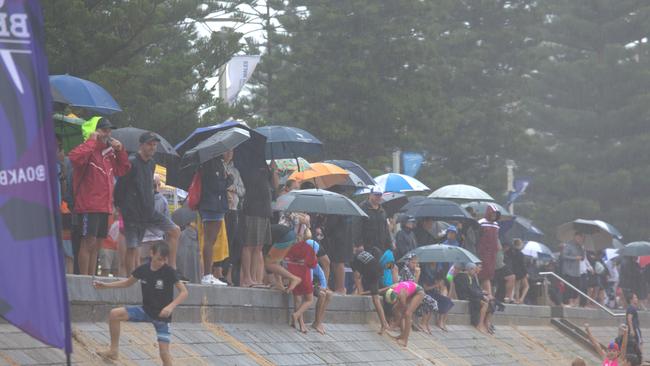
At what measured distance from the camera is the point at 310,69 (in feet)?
124

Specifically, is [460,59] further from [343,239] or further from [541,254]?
[343,239]

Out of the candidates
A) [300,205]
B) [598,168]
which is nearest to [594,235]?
[300,205]

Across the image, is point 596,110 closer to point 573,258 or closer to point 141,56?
point 573,258

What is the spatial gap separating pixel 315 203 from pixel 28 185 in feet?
33.8

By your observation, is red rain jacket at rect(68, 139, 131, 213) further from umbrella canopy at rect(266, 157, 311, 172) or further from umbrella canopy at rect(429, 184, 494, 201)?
umbrella canopy at rect(429, 184, 494, 201)

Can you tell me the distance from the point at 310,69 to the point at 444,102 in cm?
554

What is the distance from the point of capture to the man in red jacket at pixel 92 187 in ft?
41.9

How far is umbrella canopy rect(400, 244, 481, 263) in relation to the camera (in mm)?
20203

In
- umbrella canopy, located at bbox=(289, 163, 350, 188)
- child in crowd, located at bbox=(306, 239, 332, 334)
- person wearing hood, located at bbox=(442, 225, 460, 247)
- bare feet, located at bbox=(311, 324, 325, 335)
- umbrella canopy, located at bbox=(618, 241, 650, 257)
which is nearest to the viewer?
child in crowd, located at bbox=(306, 239, 332, 334)

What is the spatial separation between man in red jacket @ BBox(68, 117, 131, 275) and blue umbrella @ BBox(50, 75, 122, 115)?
2215 mm

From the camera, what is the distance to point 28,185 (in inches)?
252

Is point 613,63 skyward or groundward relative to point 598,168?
skyward

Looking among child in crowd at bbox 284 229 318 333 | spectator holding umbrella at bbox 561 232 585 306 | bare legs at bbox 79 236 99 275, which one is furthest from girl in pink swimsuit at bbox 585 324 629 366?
→ bare legs at bbox 79 236 99 275

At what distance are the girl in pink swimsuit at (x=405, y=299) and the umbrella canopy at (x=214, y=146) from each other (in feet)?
15.1
